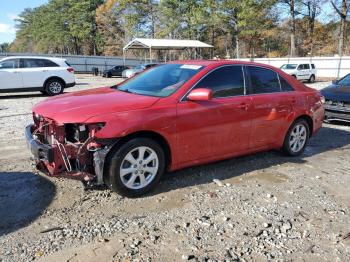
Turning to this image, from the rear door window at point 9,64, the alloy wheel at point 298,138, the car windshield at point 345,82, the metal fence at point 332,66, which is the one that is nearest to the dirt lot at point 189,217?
the alloy wheel at point 298,138

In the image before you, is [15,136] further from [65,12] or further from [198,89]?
[65,12]

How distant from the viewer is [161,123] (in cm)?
471

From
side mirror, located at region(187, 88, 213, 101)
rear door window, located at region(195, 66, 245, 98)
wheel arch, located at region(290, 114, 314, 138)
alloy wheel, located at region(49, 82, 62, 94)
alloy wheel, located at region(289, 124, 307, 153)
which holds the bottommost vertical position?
alloy wheel, located at region(289, 124, 307, 153)

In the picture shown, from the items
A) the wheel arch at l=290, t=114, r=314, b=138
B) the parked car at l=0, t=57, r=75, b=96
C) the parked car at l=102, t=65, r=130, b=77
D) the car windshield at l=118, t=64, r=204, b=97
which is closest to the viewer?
the car windshield at l=118, t=64, r=204, b=97

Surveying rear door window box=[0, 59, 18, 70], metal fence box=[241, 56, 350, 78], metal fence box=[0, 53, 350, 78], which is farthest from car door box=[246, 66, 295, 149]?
metal fence box=[0, 53, 350, 78]

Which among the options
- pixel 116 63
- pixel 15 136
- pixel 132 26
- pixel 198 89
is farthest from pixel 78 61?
pixel 198 89

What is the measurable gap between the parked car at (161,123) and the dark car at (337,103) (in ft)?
12.8

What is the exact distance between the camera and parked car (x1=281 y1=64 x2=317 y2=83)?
28672 mm

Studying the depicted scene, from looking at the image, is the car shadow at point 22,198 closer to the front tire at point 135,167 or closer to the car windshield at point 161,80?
the front tire at point 135,167

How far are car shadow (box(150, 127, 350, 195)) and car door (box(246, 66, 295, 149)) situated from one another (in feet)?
1.21

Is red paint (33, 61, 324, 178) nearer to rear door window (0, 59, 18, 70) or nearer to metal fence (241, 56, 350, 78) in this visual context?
rear door window (0, 59, 18, 70)

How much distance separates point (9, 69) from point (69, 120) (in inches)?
485

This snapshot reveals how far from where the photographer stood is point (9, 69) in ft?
50.0

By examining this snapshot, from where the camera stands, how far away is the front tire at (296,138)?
657 centimetres
